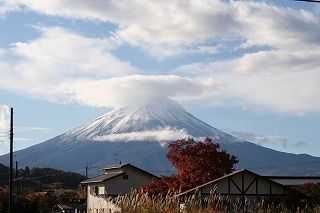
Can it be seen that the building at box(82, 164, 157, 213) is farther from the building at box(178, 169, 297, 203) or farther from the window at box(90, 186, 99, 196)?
the building at box(178, 169, 297, 203)

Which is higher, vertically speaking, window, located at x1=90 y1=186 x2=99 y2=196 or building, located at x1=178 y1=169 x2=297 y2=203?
window, located at x1=90 y1=186 x2=99 y2=196

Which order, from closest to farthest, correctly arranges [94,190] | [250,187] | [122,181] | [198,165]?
1. [250,187]
2. [198,165]
3. [122,181]
4. [94,190]

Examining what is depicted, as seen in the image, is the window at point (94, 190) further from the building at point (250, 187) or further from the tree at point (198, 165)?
the building at point (250, 187)

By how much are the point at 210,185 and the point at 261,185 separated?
3.98 metres

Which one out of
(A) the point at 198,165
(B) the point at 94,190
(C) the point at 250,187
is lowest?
(C) the point at 250,187

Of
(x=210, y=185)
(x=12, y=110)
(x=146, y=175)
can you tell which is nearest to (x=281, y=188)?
(x=210, y=185)

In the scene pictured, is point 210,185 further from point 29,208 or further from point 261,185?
point 29,208

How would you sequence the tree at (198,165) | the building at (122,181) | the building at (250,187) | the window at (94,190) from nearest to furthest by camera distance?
the building at (250,187) → the tree at (198,165) → the building at (122,181) → the window at (94,190)

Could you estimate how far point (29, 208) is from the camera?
160ft

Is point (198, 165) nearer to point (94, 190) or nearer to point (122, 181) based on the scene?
point (122, 181)

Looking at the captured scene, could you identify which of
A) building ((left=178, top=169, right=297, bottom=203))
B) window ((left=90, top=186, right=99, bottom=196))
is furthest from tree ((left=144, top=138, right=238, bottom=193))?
window ((left=90, top=186, right=99, bottom=196))

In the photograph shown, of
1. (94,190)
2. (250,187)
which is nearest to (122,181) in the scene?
(94,190)

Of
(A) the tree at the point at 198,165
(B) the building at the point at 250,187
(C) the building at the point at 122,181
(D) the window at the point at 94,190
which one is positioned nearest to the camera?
(B) the building at the point at 250,187

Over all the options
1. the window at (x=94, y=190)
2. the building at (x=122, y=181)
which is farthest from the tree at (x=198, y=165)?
the window at (x=94, y=190)
